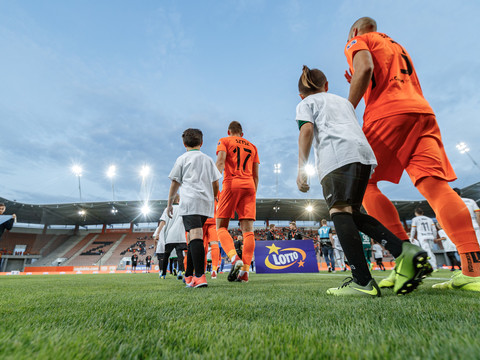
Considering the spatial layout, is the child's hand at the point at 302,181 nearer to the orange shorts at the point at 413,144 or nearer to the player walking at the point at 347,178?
the player walking at the point at 347,178

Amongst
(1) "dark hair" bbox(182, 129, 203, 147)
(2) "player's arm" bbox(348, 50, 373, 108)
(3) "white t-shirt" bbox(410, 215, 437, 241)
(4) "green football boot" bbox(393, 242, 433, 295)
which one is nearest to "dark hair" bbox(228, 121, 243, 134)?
(1) "dark hair" bbox(182, 129, 203, 147)

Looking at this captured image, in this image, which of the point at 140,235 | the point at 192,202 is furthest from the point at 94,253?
the point at 192,202

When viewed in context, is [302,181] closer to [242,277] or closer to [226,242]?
[226,242]

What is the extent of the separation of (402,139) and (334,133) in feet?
2.15

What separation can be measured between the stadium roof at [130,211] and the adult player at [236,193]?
2587 centimetres

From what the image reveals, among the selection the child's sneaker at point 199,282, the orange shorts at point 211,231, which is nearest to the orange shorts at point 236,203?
the child's sneaker at point 199,282

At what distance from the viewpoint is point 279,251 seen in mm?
8438

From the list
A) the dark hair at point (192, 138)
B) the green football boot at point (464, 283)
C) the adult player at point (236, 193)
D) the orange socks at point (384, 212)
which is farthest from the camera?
the adult player at point (236, 193)

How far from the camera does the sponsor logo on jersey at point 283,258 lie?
8352mm

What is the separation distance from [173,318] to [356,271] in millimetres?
1282

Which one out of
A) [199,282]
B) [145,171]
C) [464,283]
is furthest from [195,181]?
[145,171]

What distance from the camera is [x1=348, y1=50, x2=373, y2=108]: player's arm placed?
2.10 metres

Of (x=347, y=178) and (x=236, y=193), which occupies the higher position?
(x=236, y=193)

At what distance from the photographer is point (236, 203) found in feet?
13.9
